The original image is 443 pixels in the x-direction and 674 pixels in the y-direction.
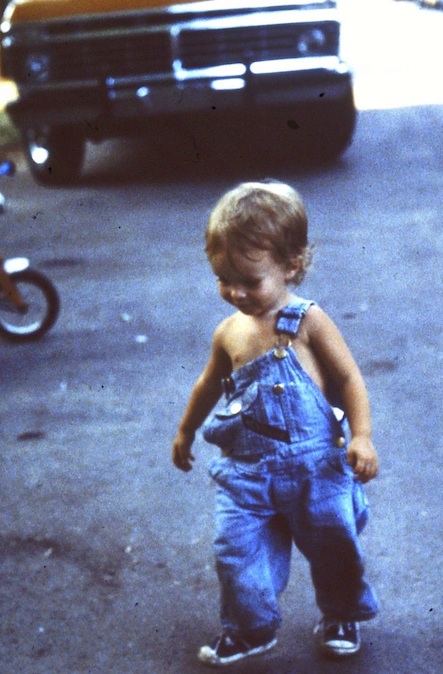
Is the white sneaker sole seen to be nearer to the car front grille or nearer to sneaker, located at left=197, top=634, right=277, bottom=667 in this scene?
sneaker, located at left=197, top=634, right=277, bottom=667

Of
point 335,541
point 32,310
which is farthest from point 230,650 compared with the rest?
point 32,310

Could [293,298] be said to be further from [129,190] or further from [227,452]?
[129,190]

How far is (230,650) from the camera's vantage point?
10.8ft

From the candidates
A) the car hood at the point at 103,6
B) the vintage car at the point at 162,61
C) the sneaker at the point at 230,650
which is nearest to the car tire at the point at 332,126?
the vintage car at the point at 162,61

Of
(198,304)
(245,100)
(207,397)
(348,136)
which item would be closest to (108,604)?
(207,397)

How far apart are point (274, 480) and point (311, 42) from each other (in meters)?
7.76

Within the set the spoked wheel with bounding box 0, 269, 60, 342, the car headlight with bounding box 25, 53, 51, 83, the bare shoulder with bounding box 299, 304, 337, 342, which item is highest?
the bare shoulder with bounding box 299, 304, 337, 342

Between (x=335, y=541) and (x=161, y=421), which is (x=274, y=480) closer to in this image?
(x=335, y=541)

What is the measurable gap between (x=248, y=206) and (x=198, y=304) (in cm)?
397

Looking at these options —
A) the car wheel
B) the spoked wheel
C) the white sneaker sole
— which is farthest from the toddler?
the car wheel

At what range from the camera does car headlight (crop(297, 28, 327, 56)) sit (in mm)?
10211

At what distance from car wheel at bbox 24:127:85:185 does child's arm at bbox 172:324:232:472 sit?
7725mm

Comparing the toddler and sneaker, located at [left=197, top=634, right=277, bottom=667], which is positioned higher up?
the toddler

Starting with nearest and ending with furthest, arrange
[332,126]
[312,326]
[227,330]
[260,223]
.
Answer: [260,223] < [312,326] < [227,330] < [332,126]
